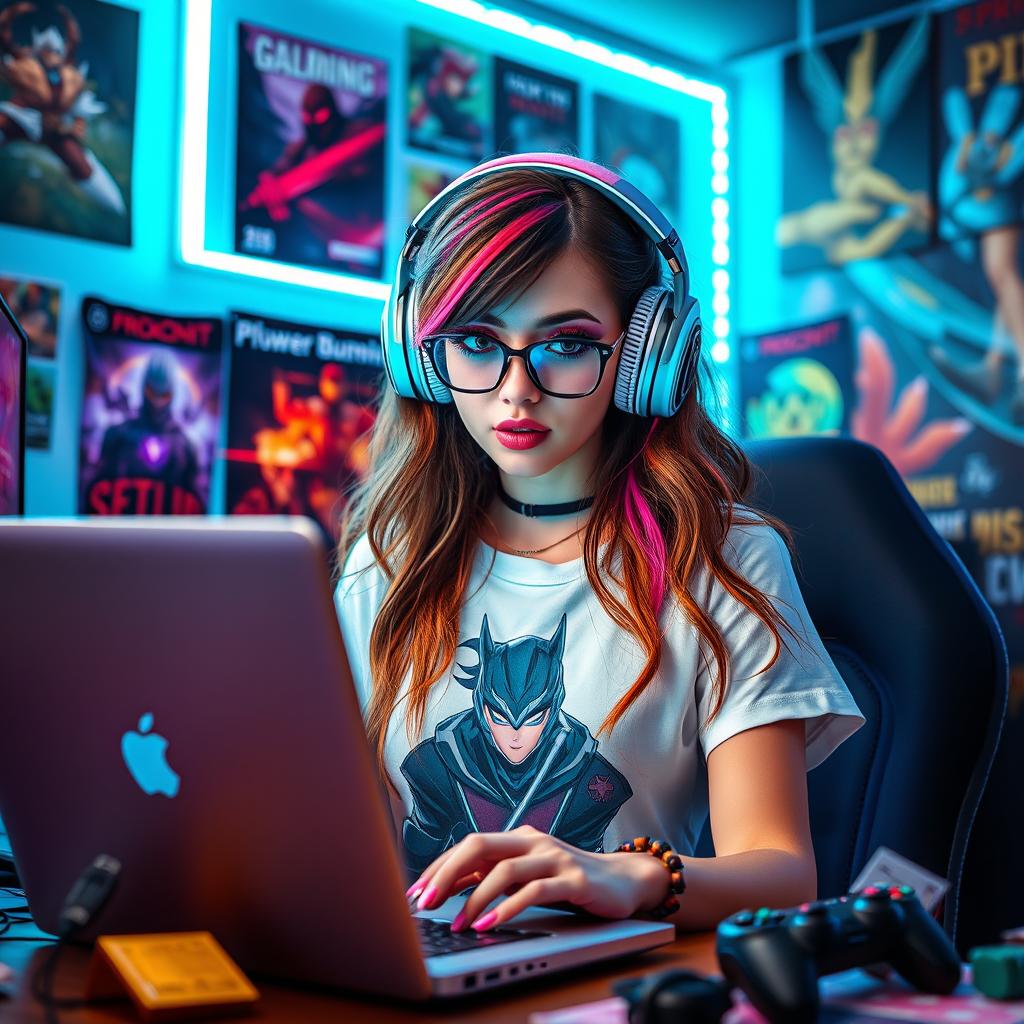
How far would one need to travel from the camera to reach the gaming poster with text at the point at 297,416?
70.0 inches

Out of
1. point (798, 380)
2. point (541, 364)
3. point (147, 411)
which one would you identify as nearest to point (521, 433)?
point (541, 364)

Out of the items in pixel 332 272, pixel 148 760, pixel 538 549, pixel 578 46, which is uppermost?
pixel 578 46

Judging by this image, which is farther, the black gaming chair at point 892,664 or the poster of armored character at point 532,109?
the poster of armored character at point 532,109

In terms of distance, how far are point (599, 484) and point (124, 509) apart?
0.76 meters

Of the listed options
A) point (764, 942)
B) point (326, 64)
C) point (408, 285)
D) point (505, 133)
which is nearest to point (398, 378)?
point (408, 285)

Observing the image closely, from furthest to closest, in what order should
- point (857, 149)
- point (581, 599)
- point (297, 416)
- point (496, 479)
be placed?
point (857, 149) < point (297, 416) < point (496, 479) < point (581, 599)

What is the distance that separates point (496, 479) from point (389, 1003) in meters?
0.70

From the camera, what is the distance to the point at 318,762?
0.54 m

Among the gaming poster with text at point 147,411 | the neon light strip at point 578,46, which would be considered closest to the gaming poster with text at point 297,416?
Answer: the gaming poster with text at point 147,411

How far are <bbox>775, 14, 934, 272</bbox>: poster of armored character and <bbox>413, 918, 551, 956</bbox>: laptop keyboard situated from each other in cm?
176

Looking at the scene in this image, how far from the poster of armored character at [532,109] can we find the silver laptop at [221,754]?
1.58 meters

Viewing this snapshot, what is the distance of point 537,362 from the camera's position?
1.01 metres

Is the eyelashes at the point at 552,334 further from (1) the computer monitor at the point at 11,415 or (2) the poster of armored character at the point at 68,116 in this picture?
(2) the poster of armored character at the point at 68,116

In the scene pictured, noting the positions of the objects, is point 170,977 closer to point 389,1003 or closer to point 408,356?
point 389,1003
